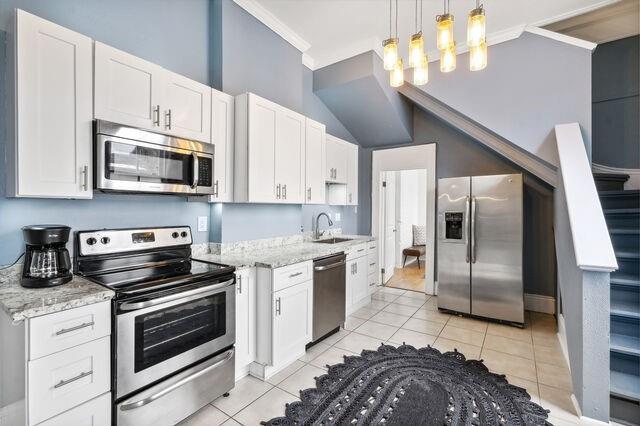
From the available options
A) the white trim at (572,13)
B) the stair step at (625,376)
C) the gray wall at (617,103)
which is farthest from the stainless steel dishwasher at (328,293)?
the gray wall at (617,103)

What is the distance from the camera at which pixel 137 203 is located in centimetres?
218

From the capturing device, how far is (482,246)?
3602 millimetres

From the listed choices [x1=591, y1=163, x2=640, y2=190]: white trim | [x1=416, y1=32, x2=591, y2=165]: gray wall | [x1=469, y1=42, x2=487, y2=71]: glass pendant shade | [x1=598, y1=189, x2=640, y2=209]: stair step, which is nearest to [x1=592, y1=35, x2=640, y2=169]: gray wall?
[x1=591, y1=163, x2=640, y2=190]: white trim

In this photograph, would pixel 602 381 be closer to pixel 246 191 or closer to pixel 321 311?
pixel 321 311

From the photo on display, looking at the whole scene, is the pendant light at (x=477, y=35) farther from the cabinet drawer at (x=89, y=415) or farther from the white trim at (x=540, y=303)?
the white trim at (x=540, y=303)

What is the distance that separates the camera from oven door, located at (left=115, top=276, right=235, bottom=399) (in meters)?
1.52

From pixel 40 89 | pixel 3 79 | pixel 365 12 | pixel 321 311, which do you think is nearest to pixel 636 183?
pixel 365 12

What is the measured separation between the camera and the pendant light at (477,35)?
162cm

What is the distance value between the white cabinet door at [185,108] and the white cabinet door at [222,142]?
62mm

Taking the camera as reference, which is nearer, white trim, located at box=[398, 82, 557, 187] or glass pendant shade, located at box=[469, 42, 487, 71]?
glass pendant shade, located at box=[469, 42, 487, 71]

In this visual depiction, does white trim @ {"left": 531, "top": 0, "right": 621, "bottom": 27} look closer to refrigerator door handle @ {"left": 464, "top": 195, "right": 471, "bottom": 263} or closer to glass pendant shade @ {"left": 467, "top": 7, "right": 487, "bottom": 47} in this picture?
refrigerator door handle @ {"left": 464, "top": 195, "right": 471, "bottom": 263}

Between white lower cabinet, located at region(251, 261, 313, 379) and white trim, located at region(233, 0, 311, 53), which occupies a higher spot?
white trim, located at region(233, 0, 311, 53)

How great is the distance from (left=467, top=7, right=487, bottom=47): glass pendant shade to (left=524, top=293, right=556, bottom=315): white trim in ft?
12.4

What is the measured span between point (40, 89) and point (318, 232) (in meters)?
3.07
